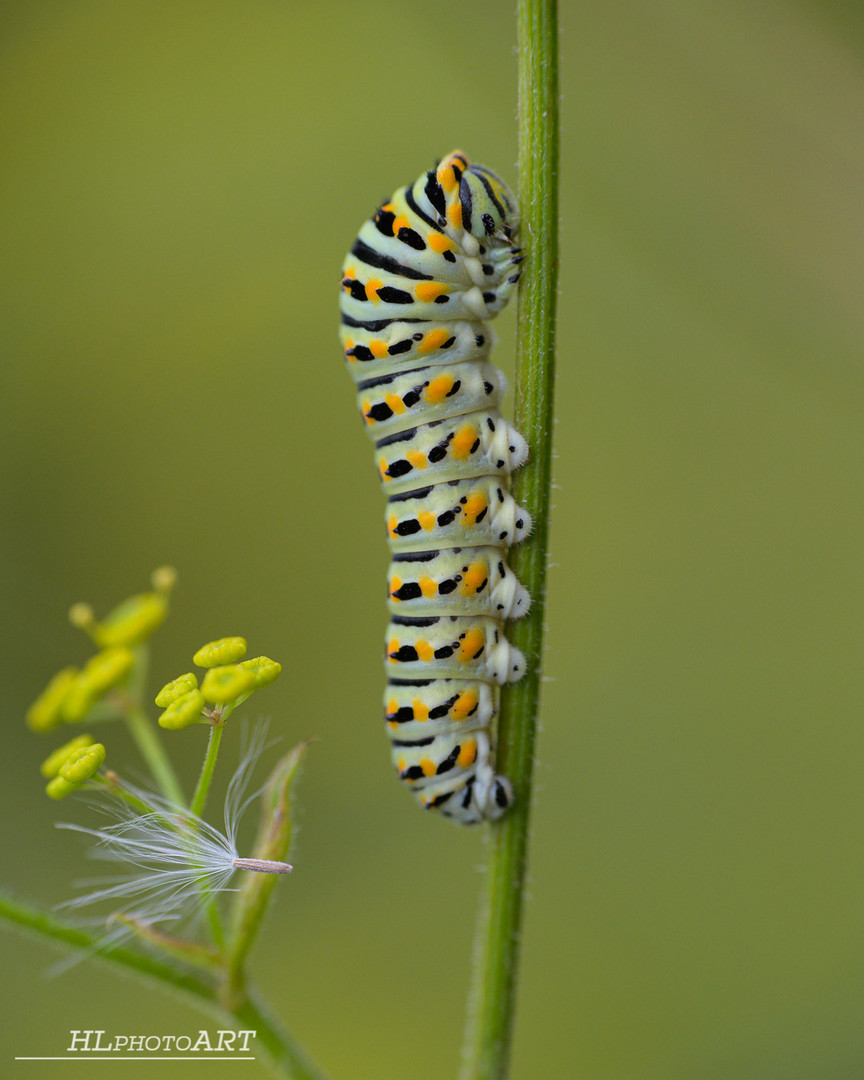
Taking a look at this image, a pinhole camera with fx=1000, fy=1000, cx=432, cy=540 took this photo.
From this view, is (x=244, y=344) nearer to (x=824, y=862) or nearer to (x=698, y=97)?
(x=698, y=97)

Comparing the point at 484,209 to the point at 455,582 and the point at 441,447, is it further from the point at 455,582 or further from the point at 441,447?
the point at 455,582

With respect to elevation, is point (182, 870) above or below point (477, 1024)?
above

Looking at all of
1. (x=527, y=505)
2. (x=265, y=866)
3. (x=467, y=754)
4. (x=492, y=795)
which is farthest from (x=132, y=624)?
(x=467, y=754)

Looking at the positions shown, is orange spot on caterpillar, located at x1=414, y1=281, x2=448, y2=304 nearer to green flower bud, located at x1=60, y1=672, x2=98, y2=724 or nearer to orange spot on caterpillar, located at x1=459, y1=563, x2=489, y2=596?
orange spot on caterpillar, located at x1=459, y1=563, x2=489, y2=596

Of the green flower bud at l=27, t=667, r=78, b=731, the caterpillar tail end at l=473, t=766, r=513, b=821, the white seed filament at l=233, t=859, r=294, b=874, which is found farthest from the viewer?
the caterpillar tail end at l=473, t=766, r=513, b=821

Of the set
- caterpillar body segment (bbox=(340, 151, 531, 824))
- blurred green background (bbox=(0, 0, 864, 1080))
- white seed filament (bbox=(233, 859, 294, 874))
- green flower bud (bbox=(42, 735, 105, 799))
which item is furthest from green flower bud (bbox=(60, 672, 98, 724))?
blurred green background (bbox=(0, 0, 864, 1080))

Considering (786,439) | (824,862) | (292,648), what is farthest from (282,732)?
(786,439)

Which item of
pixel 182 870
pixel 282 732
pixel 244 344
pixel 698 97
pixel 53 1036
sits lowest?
pixel 53 1036
